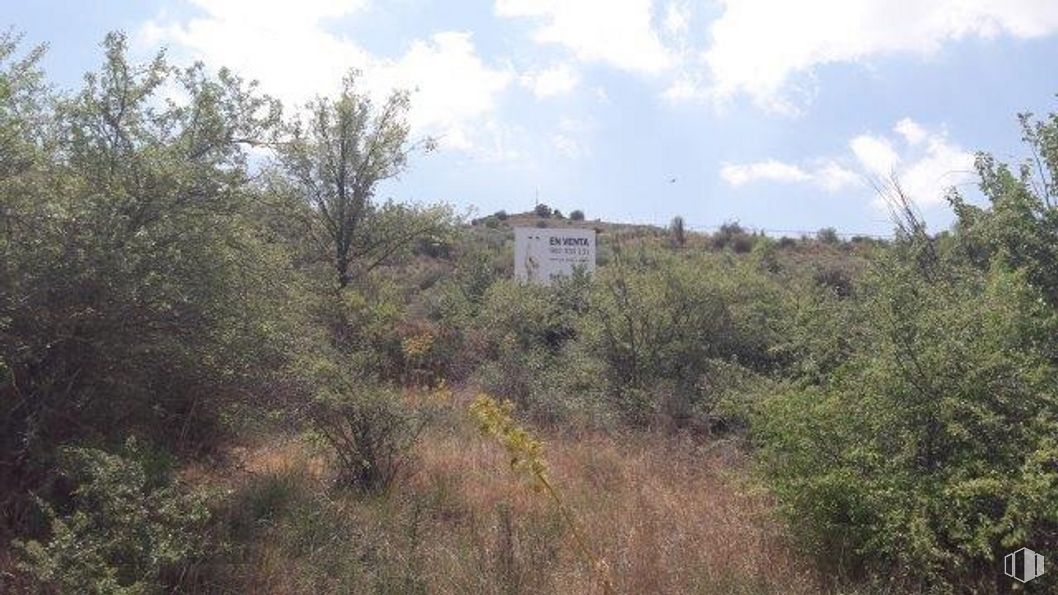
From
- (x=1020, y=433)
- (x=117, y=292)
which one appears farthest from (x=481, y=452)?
(x=1020, y=433)

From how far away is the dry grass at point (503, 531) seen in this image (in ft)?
19.0

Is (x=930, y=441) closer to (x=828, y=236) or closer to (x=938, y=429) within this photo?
(x=938, y=429)

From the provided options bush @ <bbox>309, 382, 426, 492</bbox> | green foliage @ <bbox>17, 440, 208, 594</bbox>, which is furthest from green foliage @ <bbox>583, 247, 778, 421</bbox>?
green foliage @ <bbox>17, 440, 208, 594</bbox>

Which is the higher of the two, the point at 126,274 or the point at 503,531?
the point at 126,274

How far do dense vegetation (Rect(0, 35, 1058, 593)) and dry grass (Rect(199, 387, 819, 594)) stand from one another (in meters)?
0.03

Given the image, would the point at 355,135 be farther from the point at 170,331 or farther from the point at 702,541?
the point at 702,541

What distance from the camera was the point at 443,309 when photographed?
814 inches

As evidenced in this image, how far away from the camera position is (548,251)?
88.0ft

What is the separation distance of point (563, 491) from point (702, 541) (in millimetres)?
2263

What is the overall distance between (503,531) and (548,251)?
2057 centimetres

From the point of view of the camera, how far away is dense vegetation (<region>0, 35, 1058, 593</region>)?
5594mm

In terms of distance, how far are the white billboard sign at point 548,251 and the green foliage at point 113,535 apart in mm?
20373

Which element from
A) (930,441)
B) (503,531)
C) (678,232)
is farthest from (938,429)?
(678,232)

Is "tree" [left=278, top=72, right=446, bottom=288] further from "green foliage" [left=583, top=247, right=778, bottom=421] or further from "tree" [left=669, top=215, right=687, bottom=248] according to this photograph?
"tree" [left=669, top=215, right=687, bottom=248]
